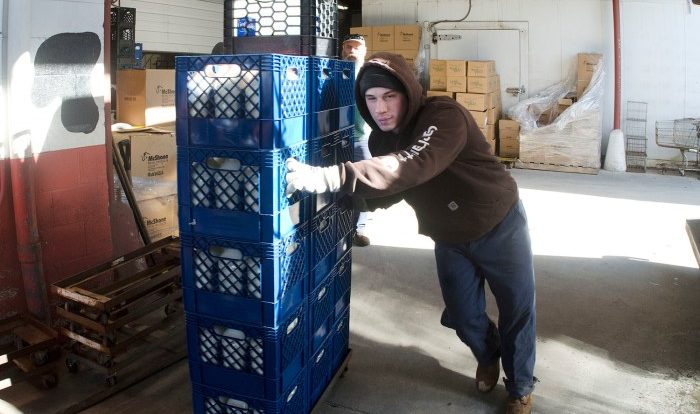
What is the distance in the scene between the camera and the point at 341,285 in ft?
8.99

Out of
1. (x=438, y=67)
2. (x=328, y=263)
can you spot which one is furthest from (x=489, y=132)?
(x=328, y=263)

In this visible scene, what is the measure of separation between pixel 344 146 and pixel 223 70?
844 millimetres

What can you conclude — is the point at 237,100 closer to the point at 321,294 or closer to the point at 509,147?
the point at 321,294

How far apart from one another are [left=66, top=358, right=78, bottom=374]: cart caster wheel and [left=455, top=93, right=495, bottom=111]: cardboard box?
7047 mm

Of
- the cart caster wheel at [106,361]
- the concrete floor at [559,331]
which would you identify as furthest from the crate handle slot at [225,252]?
the cart caster wheel at [106,361]

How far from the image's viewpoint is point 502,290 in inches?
96.7

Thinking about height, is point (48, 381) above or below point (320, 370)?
below

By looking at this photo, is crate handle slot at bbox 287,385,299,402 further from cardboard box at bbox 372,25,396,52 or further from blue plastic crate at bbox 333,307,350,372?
cardboard box at bbox 372,25,396,52

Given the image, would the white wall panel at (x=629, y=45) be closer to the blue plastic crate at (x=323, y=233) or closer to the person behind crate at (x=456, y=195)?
the person behind crate at (x=456, y=195)

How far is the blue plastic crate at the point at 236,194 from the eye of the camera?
73.0 inches

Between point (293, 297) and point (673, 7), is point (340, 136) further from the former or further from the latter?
point (673, 7)

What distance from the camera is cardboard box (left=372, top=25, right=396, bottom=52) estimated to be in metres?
10.0

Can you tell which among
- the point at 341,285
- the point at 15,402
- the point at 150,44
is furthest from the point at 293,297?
the point at 150,44

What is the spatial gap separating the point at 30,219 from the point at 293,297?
184cm
